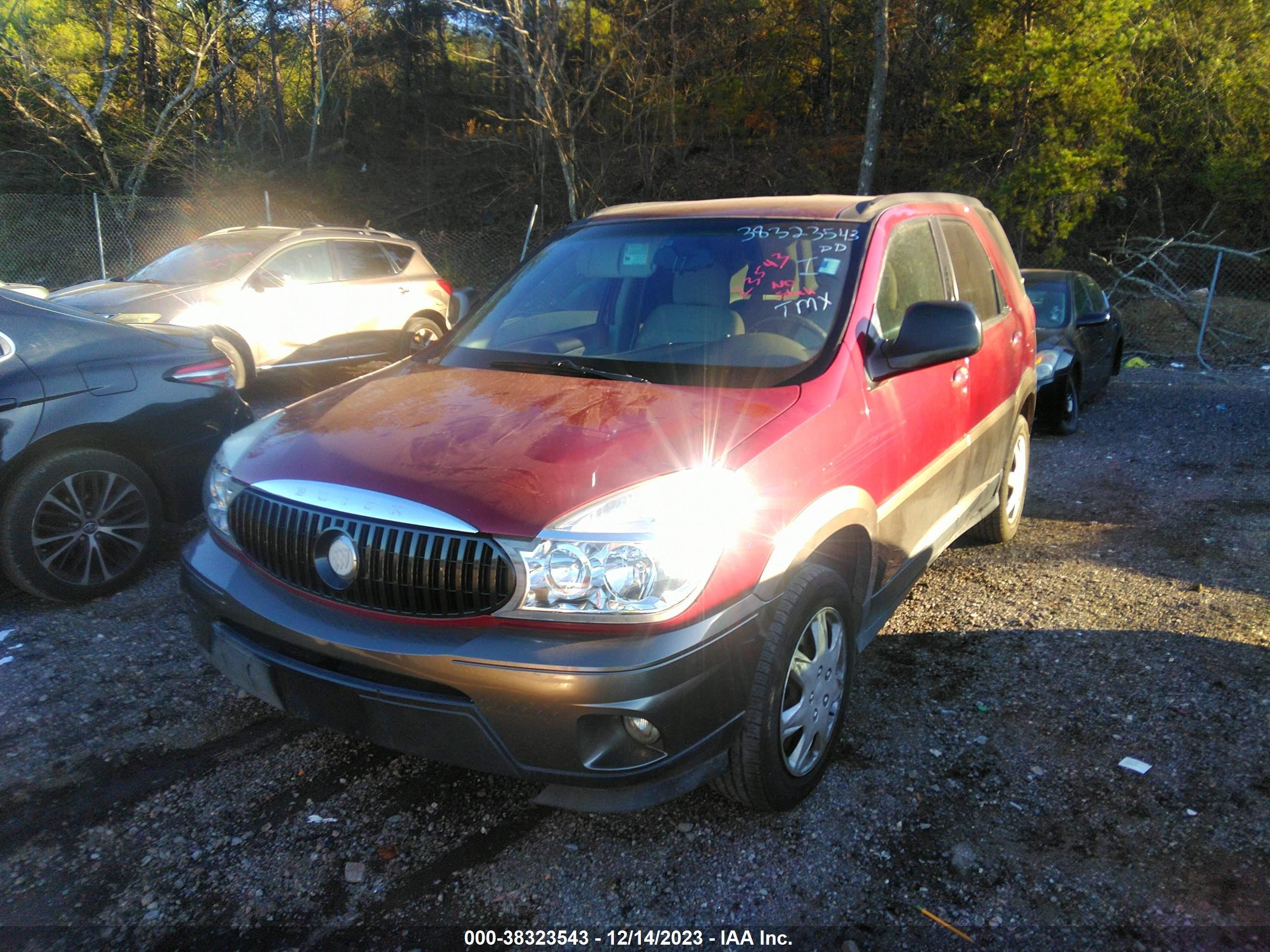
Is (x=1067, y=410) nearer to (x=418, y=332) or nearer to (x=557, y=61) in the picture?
(x=418, y=332)

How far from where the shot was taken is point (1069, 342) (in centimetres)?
882

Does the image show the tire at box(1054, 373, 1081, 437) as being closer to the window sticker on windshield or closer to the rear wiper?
the window sticker on windshield

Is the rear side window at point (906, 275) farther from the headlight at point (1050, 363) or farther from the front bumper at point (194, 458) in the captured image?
the headlight at point (1050, 363)

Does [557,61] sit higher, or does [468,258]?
[557,61]

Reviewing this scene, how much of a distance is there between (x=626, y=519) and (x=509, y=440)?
20.2 inches

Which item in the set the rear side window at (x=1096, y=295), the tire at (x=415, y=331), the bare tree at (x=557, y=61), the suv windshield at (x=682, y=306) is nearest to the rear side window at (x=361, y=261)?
the tire at (x=415, y=331)

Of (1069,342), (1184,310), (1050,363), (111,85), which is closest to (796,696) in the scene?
(1050,363)

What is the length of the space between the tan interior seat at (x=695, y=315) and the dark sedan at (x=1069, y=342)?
5.39 metres

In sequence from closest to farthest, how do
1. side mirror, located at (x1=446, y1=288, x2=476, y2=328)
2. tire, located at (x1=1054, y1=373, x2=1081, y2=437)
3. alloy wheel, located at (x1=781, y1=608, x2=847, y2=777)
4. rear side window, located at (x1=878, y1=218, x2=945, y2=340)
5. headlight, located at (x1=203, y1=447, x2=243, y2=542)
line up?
alloy wheel, located at (x1=781, y1=608, x2=847, y2=777) → headlight, located at (x1=203, y1=447, x2=243, y2=542) → rear side window, located at (x1=878, y1=218, x2=945, y2=340) → side mirror, located at (x1=446, y1=288, x2=476, y2=328) → tire, located at (x1=1054, y1=373, x2=1081, y2=437)

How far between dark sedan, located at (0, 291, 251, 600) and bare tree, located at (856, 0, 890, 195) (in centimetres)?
1671

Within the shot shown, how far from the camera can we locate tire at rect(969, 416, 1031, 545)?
5.21 m

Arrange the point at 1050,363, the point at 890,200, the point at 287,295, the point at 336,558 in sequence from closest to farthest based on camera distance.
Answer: the point at 336,558, the point at 890,200, the point at 1050,363, the point at 287,295

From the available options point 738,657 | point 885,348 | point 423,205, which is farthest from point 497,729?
point 423,205

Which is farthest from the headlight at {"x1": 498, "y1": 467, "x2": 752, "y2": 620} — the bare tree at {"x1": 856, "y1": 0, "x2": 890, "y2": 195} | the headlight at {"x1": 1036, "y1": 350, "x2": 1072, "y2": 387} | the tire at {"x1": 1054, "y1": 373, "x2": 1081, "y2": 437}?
the bare tree at {"x1": 856, "y1": 0, "x2": 890, "y2": 195}
